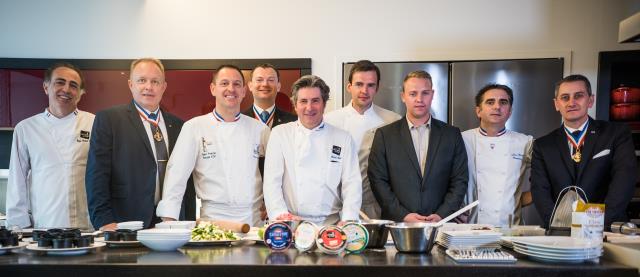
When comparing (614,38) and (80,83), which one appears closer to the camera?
(80,83)

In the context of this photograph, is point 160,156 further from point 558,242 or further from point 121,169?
point 558,242

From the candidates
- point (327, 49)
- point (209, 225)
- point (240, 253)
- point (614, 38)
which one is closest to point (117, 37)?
point (327, 49)

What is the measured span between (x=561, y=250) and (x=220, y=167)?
183 cm

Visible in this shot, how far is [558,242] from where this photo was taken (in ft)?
5.78

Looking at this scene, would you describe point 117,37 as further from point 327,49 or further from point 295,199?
point 295,199

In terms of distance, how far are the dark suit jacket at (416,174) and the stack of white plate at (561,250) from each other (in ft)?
4.07

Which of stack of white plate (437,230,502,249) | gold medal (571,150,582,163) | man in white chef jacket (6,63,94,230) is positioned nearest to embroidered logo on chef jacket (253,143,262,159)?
man in white chef jacket (6,63,94,230)

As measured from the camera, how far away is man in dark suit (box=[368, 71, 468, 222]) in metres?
3.05

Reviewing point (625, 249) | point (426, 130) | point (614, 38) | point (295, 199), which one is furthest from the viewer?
point (614, 38)

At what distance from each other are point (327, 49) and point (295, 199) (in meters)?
1.97

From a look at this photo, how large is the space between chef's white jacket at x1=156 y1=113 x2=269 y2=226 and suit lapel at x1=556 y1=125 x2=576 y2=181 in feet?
5.70

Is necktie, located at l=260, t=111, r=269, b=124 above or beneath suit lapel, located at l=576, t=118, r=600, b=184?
above

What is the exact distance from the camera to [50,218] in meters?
3.26

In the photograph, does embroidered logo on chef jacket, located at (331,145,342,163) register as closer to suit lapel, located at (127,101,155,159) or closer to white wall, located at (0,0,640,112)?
suit lapel, located at (127,101,155,159)
